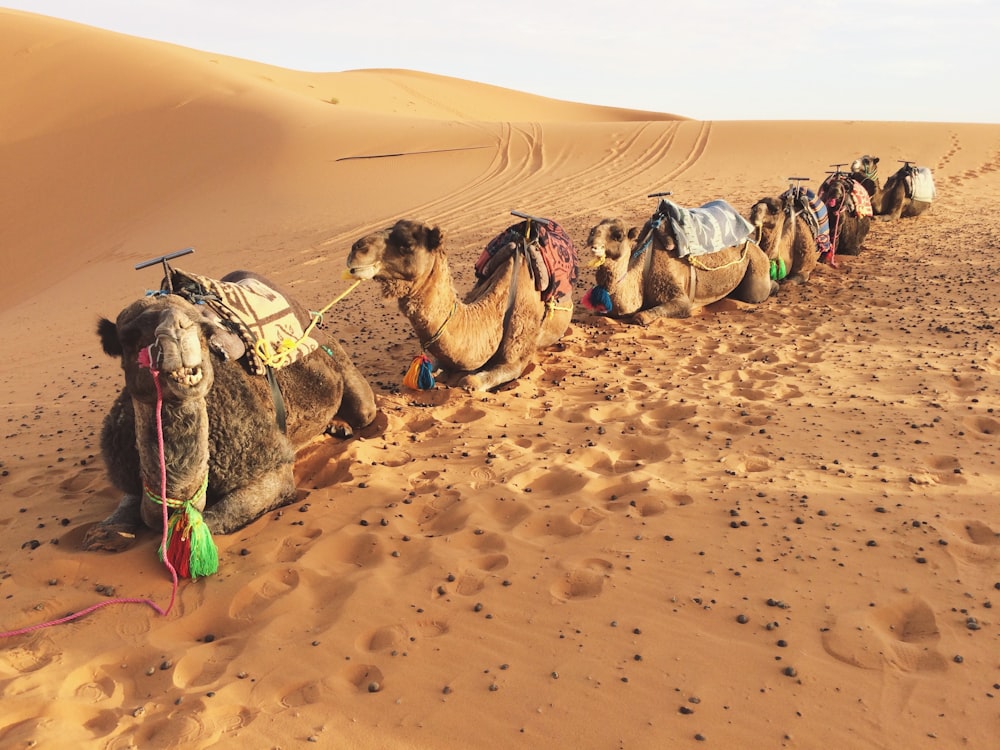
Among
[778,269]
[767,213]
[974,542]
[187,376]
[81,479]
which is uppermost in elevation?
[767,213]

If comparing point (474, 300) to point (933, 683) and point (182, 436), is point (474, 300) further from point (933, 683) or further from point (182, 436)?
point (933, 683)

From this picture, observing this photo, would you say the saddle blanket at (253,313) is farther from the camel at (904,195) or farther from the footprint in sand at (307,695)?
the camel at (904,195)

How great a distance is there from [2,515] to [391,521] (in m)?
2.44

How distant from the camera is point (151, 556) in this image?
12.5 feet

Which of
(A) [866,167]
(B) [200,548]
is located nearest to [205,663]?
(B) [200,548]

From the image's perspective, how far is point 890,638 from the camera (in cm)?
311

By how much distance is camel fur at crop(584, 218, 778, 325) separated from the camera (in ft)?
24.8

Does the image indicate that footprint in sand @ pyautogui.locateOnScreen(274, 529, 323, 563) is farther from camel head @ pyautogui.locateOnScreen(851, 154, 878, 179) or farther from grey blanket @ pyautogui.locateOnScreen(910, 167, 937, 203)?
grey blanket @ pyautogui.locateOnScreen(910, 167, 937, 203)

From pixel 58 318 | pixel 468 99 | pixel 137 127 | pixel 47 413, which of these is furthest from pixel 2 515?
pixel 468 99

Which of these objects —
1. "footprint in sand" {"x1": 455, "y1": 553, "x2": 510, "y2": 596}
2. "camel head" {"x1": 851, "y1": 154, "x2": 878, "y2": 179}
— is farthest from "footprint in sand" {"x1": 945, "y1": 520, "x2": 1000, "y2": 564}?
"camel head" {"x1": 851, "y1": 154, "x2": 878, "y2": 179}

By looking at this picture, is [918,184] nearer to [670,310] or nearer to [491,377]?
[670,310]

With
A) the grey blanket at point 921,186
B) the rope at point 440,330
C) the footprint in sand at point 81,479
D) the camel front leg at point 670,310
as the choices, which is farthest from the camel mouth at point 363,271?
the grey blanket at point 921,186

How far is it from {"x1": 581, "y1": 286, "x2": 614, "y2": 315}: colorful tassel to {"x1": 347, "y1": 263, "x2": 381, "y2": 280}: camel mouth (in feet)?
11.2

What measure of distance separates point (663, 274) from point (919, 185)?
27.8ft
